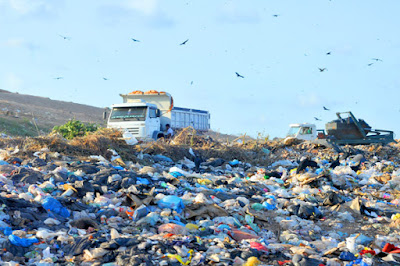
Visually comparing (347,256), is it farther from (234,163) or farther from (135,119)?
(135,119)

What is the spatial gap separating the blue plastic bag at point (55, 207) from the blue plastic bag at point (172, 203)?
1.16m

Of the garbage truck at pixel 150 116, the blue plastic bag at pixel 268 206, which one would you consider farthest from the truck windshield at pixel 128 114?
the blue plastic bag at pixel 268 206

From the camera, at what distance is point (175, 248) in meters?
Answer: 3.98

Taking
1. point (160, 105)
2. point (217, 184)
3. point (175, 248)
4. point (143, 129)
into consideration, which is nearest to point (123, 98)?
point (160, 105)

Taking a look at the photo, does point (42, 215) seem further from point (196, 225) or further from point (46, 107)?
point (46, 107)

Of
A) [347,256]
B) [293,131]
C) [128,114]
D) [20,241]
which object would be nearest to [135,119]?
[128,114]

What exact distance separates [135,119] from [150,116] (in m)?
0.50

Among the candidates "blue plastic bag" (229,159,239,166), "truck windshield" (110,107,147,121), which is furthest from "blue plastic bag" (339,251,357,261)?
"truck windshield" (110,107,147,121)

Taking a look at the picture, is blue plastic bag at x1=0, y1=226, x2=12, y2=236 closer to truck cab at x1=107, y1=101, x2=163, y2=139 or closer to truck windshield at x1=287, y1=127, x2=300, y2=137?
truck cab at x1=107, y1=101, x2=163, y2=139

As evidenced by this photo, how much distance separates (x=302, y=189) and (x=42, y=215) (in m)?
4.34

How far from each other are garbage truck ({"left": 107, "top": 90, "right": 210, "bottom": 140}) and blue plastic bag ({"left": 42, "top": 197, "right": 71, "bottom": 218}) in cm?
569

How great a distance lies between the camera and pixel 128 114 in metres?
13.7

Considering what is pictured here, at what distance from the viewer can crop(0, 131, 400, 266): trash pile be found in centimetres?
399

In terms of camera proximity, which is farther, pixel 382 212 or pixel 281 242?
pixel 382 212
